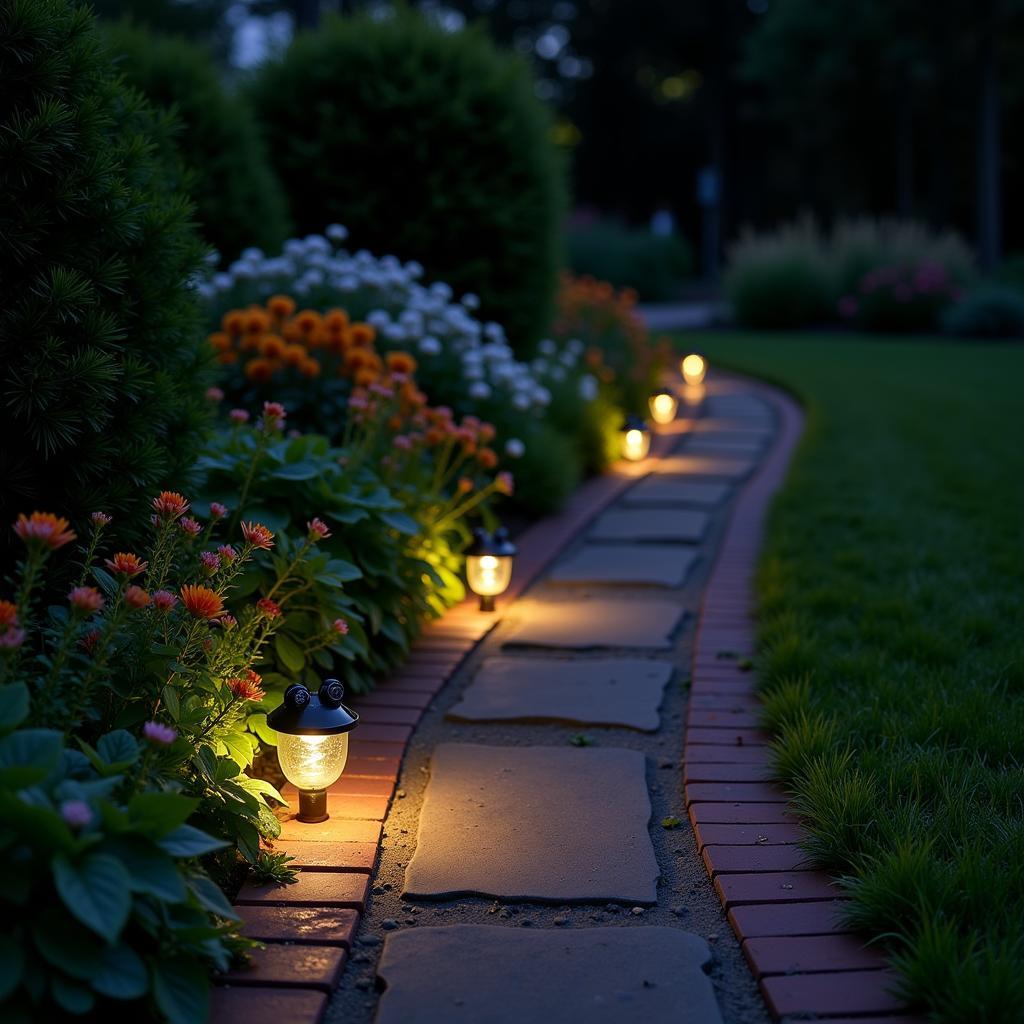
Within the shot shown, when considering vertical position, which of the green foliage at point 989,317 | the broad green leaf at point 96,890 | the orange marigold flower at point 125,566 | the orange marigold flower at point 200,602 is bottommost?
the green foliage at point 989,317

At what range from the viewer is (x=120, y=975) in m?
1.52

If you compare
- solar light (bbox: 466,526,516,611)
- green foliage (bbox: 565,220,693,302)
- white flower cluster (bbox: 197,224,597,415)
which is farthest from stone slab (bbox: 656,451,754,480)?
green foliage (bbox: 565,220,693,302)

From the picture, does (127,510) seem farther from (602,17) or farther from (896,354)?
(602,17)

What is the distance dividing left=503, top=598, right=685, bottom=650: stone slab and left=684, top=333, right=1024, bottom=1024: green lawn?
0.35 metres

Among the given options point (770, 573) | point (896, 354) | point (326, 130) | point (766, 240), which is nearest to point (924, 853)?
point (770, 573)

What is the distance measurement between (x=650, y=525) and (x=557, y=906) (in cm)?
339

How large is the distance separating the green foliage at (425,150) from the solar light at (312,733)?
464 centimetres

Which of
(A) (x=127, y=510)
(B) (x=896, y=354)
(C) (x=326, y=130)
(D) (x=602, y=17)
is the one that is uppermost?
(D) (x=602, y=17)

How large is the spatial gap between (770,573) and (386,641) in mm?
1518

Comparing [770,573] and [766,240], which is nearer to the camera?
[770,573]

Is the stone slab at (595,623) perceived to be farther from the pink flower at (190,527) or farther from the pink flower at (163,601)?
the pink flower at (163,601)

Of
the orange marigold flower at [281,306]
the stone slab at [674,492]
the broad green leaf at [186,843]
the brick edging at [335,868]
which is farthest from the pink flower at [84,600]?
the stone slab at [674,492]

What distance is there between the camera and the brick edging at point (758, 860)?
181cm

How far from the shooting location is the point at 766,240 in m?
20.0
